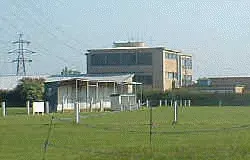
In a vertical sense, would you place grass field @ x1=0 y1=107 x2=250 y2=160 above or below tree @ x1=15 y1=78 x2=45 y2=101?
below

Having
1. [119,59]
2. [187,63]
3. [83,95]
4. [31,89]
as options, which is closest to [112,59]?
[119,59]

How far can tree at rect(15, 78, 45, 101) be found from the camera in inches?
3074

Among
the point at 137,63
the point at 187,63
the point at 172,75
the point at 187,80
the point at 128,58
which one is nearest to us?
the point at 137,63

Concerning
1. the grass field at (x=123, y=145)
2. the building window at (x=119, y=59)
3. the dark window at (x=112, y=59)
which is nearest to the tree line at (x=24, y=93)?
the building window at (x=119, y=59)

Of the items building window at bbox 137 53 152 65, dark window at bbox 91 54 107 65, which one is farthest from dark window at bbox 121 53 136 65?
dark window at bbox 91 54 107 65

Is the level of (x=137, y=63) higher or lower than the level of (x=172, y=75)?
higher

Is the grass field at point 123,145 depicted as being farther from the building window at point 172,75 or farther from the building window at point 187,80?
the building window at point 187,80

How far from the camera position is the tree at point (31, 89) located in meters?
78.1

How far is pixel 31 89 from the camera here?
79312 mm

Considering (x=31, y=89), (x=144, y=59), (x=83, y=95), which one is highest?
(x=144, y=59)

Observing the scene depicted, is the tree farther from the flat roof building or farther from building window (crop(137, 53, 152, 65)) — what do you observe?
building window (crop(137, 53, 152, 65))

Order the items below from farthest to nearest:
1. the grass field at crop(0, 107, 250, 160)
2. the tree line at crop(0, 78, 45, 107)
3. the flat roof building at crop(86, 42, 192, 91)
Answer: the flat roof building at crop(86, 42, 192, 91)
the tree line at crop(0, 78, 45, 107)
the grass field at crop(0, 107, 250, 160)

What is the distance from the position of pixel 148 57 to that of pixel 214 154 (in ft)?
345

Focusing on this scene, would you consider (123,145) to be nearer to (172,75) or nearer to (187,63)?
(172,75)
